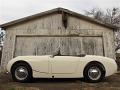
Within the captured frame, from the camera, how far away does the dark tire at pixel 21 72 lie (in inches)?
318

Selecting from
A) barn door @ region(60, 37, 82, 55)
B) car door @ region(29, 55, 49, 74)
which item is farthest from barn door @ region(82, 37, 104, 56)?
car door @ region(29, 55, 49, 74)

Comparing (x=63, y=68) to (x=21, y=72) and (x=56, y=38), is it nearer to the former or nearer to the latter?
(x=21, y=72)

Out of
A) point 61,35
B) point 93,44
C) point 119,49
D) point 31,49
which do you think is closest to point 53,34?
point 61,35

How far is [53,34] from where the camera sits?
41.3 feet

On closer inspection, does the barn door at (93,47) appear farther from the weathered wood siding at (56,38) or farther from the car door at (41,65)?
the car door at (41,65)

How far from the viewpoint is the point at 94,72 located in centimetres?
800

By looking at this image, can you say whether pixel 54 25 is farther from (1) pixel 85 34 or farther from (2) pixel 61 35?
(1) pixel 85 34

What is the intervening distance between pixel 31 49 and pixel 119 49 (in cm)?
1765

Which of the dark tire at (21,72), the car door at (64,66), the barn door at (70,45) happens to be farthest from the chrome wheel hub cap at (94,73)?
the barn door at (70,45)

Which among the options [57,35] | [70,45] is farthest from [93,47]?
[57,35]

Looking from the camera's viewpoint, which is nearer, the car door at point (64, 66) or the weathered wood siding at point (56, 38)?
the car door at point (64, 66)

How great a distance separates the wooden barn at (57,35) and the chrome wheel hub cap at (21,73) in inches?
165

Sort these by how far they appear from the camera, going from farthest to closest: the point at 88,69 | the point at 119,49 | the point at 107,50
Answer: the point at 119,49, the point at 107,50, the point at 88,69

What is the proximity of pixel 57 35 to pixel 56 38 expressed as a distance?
0.55ft
